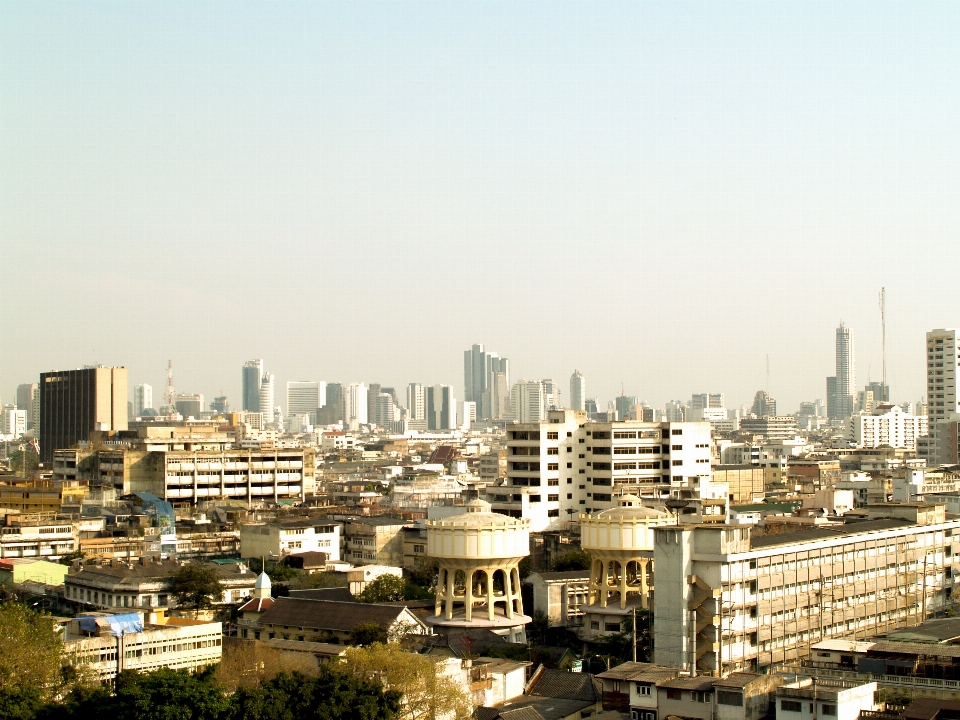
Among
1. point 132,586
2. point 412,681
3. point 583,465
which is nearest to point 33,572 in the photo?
point 132,586

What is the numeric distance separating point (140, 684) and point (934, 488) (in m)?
44.7

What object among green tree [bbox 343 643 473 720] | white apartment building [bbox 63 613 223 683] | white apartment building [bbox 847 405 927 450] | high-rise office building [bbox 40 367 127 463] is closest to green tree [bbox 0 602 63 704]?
white apartment building [bbox 63 613 223 683]

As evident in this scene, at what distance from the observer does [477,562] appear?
4000cm

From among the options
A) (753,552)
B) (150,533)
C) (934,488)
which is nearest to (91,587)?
(150,533)

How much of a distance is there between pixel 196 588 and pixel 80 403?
7110 cm

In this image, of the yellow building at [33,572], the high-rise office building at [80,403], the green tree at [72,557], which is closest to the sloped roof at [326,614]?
the yellow building at [33,572]

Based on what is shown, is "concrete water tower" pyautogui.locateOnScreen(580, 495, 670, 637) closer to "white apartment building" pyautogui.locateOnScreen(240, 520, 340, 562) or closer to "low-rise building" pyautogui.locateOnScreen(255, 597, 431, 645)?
"low-rise building" pyautogui.locateOnScreen(255, 597, 431, 645)

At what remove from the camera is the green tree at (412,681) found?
2775 centimetres

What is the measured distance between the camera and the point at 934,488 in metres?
64.0

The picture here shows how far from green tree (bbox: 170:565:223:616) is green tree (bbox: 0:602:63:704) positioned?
11.9 meters

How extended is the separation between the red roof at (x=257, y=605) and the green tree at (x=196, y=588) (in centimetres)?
176

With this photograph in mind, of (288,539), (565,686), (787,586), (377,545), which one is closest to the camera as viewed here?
(565,686)

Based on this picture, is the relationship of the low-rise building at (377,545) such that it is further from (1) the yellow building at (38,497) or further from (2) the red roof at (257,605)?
(1) the yellow building at (38,497)

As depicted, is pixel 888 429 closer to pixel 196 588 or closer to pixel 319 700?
pixel 196 588
